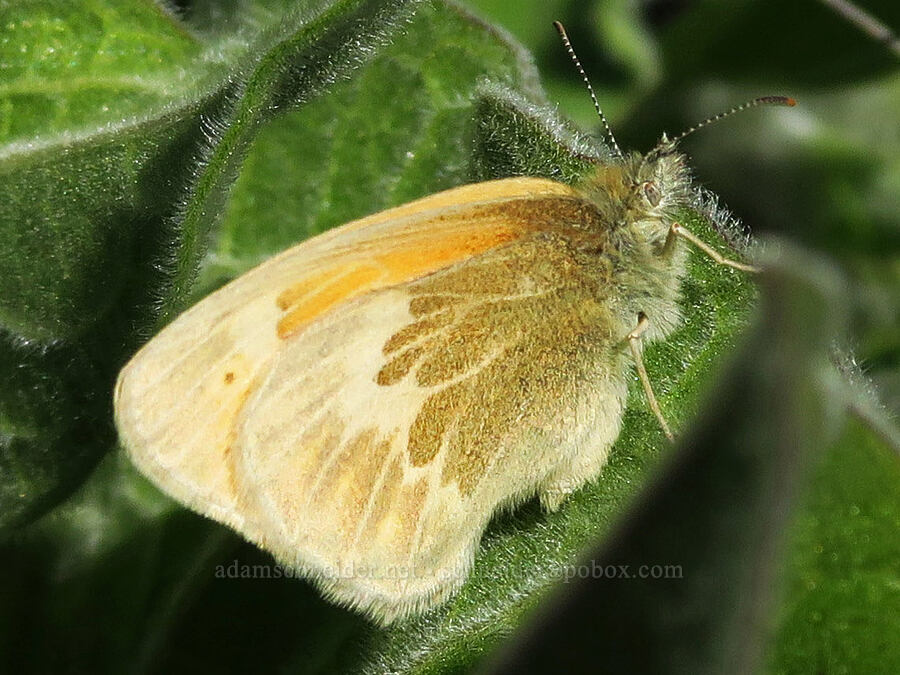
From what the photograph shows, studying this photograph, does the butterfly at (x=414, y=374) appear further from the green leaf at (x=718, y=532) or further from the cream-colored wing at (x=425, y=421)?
the green leaf at (x=718, y=532)

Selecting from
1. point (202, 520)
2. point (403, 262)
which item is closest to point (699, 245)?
point (403, 262)

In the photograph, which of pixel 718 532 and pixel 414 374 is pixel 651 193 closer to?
pixel 414 374

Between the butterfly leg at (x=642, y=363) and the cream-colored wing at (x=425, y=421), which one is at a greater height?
the butterfly leg at (x=642, y=363)

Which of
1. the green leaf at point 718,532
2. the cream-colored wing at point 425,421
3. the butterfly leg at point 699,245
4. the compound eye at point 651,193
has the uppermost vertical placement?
the green leaf at point 718,532

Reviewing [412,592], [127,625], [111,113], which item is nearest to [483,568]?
[412,592]

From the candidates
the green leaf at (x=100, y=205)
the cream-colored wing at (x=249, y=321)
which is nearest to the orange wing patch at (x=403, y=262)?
the cream-colored wing at (x=249, y=321)

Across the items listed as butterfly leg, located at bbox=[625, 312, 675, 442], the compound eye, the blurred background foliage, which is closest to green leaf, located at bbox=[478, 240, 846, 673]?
the blurred background foliage
